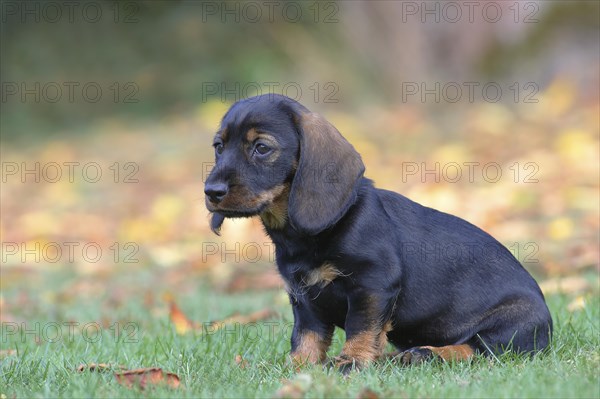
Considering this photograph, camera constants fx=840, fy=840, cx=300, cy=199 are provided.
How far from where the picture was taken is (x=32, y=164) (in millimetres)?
15203

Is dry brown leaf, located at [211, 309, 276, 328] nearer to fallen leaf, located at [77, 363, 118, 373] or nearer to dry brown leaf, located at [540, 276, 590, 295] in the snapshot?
fallen leaf, located at [77, 363, 118, 373]

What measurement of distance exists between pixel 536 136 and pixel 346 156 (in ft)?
26.7

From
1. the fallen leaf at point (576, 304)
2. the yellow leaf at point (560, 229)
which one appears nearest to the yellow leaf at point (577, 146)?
the yellow leaf at point (560, 229)

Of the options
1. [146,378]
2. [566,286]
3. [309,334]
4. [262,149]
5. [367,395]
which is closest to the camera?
[367,395]

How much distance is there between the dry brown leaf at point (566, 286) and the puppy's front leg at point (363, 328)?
2.34 metres

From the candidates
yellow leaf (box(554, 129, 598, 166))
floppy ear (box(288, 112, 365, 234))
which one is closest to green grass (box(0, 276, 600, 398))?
floppy ear (box(288, 112, 365, 234))

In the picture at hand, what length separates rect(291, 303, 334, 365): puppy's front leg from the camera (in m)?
4.13

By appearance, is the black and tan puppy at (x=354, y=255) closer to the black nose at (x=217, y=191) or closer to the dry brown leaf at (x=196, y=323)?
the black nose at (x=217, y=191)

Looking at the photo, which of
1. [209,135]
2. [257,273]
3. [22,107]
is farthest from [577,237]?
[22,107]

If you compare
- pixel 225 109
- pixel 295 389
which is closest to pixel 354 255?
pixel 295 389

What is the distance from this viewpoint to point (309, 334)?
13.7 feet

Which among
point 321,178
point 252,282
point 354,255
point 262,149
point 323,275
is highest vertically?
point 262,149

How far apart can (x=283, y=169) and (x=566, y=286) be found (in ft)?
9.58

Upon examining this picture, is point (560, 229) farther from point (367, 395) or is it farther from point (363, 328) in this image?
point (367, 395)
